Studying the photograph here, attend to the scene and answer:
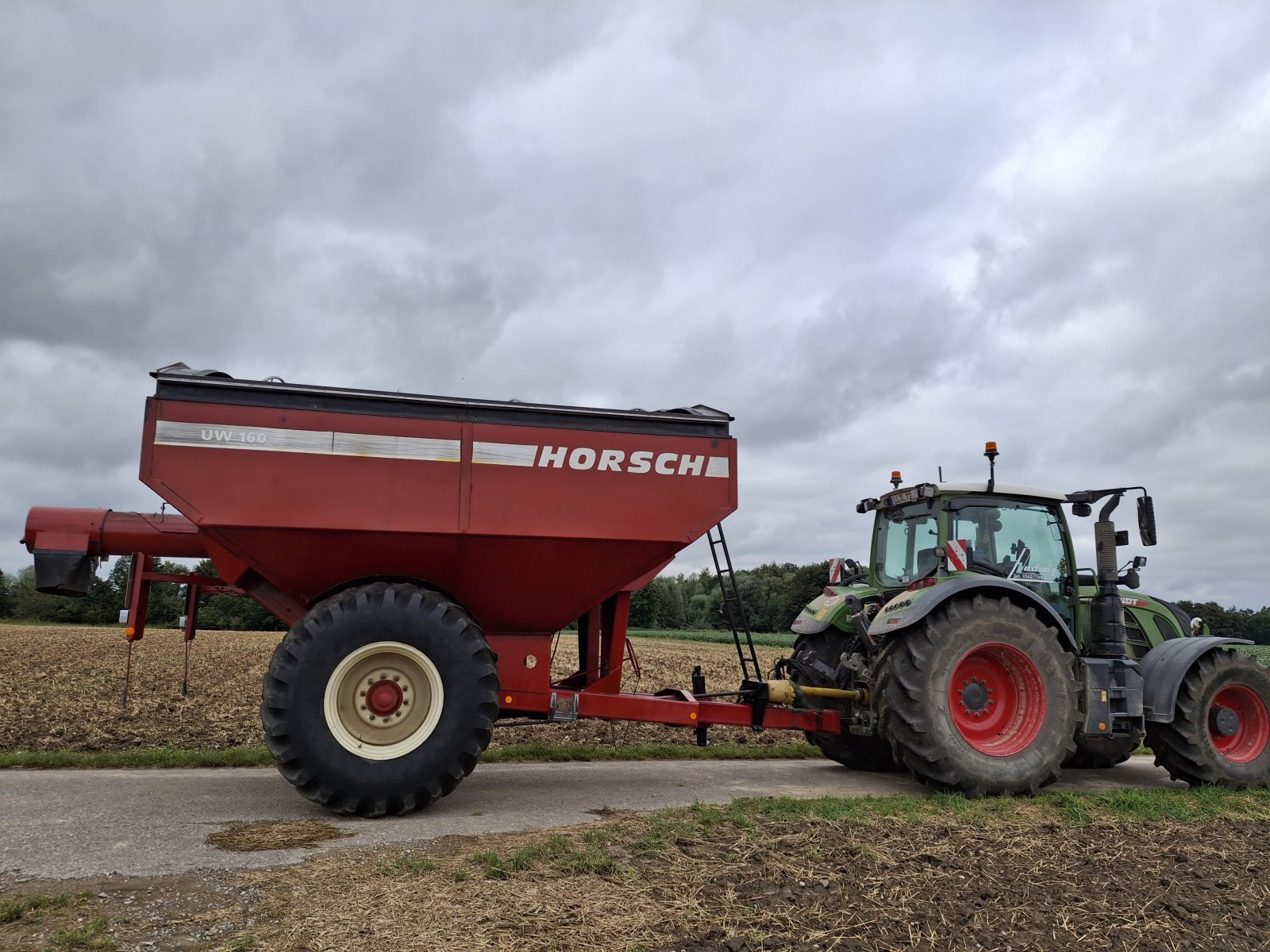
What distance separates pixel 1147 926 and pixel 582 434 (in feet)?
13.7

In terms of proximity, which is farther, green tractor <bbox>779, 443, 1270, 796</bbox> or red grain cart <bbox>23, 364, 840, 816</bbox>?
green tractor <bbox>779, 443, 1270, 796</bbox>

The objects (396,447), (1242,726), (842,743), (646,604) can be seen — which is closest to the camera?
(396,447)

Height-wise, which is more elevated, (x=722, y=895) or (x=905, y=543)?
(x=905, y=543)

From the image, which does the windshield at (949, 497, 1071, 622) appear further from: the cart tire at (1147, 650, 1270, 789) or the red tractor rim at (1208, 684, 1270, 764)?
the red tractor rim at (1208, 684, 1270, 764)

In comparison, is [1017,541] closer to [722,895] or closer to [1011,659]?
[1011,659]

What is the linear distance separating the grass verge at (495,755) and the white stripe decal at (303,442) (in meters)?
3.16

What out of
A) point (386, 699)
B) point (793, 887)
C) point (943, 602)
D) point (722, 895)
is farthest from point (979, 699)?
point (386, 699)

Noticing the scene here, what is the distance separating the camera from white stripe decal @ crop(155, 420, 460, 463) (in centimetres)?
550

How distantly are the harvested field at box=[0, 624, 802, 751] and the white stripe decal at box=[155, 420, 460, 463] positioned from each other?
3424 millimetres

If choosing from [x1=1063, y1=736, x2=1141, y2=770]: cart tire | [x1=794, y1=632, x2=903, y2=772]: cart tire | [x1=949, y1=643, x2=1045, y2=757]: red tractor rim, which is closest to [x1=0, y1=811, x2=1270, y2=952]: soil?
[x1=949, y1=643, x2=1045, y2=757]: red tractor rim

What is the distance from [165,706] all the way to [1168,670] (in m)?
10.5

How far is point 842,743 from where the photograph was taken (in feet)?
25.2

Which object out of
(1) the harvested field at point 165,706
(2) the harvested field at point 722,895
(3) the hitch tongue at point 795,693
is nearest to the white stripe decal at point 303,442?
(2) the harvested field at point 722,895

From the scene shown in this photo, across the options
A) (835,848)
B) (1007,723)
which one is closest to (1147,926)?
(835,848)
